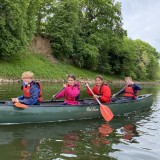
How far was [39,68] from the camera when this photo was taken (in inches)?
1361

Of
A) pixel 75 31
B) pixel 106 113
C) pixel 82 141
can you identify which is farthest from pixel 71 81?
pixel 75 31

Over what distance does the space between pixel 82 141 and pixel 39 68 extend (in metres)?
27.1

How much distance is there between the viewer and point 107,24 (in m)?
48.1

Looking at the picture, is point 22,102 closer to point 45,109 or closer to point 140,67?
point 45,109

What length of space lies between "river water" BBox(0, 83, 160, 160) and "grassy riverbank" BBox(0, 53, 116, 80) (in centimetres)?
2002

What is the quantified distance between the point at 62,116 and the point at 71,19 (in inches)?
1223

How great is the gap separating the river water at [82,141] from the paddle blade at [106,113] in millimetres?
198

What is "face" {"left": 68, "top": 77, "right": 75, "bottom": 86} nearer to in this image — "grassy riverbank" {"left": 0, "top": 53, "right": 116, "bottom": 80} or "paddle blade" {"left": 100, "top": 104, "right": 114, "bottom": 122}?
"paddle blade" {"left": 100, "top": 104, "right": 114, "bottom": 122}

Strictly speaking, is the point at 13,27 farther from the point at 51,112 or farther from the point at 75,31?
the point at 51,112

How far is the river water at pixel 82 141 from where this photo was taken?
673cm

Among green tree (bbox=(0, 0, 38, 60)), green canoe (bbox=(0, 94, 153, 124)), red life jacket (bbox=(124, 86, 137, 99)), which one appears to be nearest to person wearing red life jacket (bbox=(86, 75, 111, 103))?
green canoe (bbox=(0, 94, 153, 124))

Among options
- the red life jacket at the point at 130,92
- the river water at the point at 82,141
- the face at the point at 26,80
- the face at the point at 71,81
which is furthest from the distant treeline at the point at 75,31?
the river water at the point at 82,141

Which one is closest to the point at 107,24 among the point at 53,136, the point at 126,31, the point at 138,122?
the point at 126,31

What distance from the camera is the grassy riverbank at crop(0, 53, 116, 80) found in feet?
99.7
